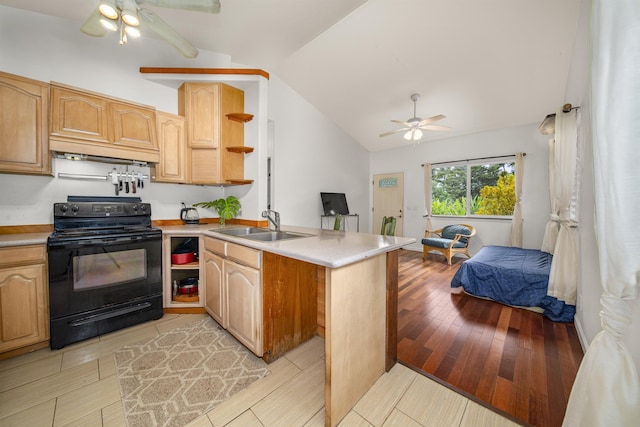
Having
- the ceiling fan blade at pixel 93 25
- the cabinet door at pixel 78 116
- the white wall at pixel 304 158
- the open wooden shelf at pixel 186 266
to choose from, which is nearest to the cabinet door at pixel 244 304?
the open wooden shelf at pixel 186 266

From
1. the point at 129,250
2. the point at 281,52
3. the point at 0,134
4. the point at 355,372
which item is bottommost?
the point at 355,372

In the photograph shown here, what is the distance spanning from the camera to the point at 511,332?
2.10 metres

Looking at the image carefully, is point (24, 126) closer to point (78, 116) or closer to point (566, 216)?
point (78, 116)

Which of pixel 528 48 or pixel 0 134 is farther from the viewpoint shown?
pixel 528 48

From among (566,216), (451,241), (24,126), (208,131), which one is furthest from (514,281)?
(24,126)

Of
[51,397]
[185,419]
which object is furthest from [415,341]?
[51,397]

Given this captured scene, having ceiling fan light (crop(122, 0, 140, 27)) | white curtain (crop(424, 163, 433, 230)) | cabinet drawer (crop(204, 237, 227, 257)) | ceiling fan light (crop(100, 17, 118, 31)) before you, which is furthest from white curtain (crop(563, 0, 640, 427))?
white curtain (crop(424, 163, 433, 230))

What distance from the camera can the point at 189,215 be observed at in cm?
285

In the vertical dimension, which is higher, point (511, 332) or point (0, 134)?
point (0, 134)

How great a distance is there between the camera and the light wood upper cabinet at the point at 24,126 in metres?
1.79

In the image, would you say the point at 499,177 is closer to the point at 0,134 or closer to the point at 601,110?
the point at 601,110

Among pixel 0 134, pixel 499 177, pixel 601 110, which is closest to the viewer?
pixel 601 110

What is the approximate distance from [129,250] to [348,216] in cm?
433

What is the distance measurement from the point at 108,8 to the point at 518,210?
19.1 feet
